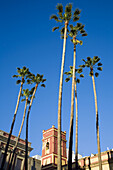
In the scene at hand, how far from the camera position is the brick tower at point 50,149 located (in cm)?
4078

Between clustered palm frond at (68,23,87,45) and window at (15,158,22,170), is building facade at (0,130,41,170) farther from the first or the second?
clustered palm frond at (68,23,87,45)

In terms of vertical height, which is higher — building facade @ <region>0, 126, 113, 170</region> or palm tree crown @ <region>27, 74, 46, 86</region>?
palm tree crown @ <region>27, 74, 46, 86</region>

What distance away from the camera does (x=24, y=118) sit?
33969 millimetres

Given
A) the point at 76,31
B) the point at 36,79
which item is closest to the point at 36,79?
the point at 36,79

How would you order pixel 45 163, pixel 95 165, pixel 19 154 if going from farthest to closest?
pixel 45 163, pixel 19 154, pixel 95 165

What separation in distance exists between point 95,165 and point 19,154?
60.5ft

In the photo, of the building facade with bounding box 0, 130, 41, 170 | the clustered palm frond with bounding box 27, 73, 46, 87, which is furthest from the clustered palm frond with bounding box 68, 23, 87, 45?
the building facade with bounding box 0, 130, 41, 170

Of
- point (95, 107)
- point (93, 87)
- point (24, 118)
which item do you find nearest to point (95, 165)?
point (95, 107)

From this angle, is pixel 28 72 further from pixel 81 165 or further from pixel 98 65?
pixel 81 165

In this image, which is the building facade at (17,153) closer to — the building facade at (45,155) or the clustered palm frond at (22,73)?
the building facade at (45,155)

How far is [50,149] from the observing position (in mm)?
42656

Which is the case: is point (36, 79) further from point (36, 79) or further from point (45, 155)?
point (45, 155)

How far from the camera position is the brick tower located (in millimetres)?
40781

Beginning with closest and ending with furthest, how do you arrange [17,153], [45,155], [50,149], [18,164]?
[18,164] → [17,153] → [50,149] → [45,155]
